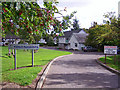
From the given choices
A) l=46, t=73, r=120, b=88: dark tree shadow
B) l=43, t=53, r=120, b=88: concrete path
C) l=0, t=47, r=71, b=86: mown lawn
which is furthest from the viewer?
l=0, t=47, r=71, b=86: mown lawn

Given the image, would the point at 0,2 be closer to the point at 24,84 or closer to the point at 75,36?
the point at 24,84

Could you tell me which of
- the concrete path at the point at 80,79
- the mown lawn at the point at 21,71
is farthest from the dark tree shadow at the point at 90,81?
the mown lawn at the point at 21,71

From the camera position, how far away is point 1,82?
20.5ft

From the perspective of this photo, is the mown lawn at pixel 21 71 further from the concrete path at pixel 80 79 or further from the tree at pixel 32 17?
the tree at pixel 32 17

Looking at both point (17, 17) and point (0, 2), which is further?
point (17, 17)

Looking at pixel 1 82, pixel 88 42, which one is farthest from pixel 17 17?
pixel 88 42

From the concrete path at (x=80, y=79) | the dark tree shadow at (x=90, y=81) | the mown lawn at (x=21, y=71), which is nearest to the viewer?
the concrete path at (x=80, y=79)

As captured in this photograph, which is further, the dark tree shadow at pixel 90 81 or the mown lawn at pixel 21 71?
the mown lawn at pixel 21 71

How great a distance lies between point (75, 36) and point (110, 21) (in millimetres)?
29744

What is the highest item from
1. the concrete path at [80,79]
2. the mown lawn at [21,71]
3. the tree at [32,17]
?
the tree at [32,17]

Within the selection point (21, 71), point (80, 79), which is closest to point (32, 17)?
point (21, 71)

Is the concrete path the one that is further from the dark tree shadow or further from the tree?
the tree

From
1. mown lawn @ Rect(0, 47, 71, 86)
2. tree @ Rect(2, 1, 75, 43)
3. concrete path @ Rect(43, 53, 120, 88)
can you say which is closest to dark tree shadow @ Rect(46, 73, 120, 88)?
concrete path @ Rect(43, 53, 120, 88)

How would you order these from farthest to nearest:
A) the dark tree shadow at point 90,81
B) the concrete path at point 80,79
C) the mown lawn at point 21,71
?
1. the mown lawn at point 21,71
2. the dark tree shadow at point 90,81
3. the concrete path at point 80,79
